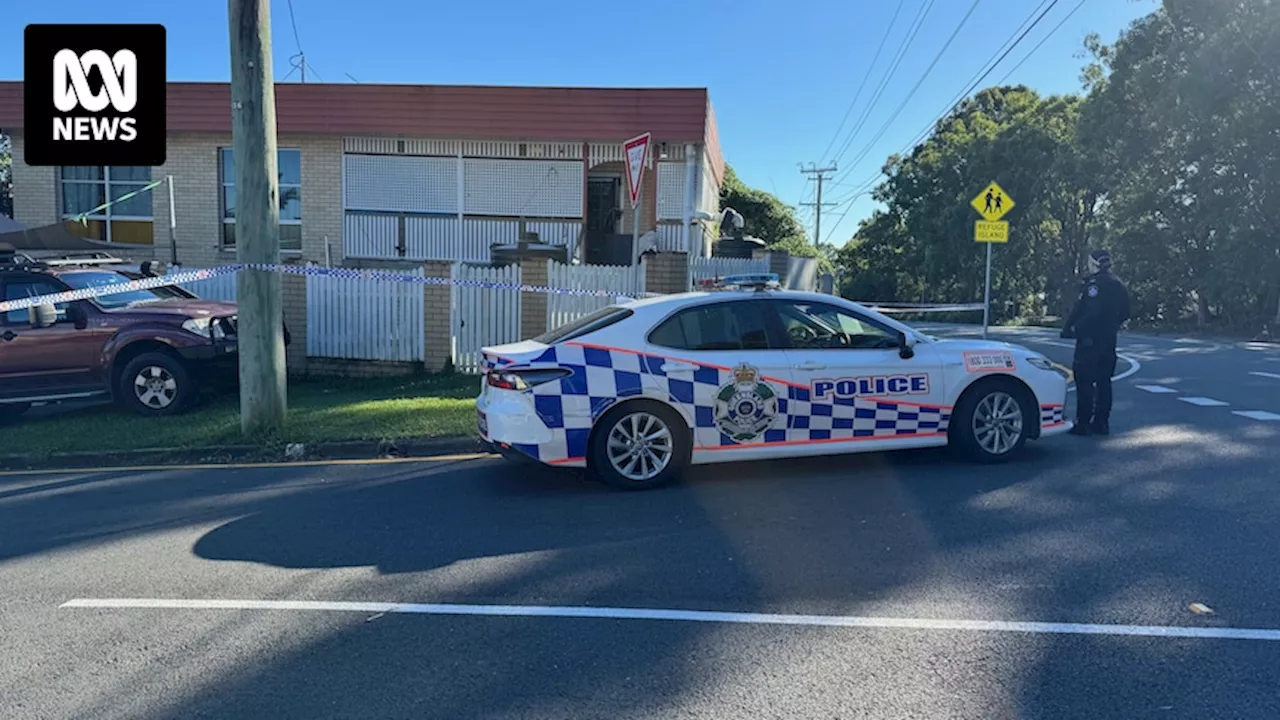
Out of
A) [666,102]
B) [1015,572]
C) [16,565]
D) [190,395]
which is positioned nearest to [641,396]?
[1015,572]

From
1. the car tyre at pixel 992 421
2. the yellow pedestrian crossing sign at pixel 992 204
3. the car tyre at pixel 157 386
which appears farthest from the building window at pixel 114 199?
the car tyre at pixel 992 421

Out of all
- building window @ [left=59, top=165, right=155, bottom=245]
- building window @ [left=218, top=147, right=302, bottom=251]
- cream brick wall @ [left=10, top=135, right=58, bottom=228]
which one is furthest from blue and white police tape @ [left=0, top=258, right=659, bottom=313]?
cream brick wall @ [left=10, top=135, right=58, bottom=228]

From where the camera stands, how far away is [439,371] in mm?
11867

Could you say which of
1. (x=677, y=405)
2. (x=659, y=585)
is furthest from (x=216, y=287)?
(x=659, y=585)

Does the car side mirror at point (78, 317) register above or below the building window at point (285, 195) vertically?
below

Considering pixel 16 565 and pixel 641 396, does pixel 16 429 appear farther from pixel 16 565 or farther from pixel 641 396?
pixel 641 396

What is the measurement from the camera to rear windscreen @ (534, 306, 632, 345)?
6516 millimetres

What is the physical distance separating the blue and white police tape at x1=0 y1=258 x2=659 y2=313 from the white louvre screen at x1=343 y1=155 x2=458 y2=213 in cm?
478

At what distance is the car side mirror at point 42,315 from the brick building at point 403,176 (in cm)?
731

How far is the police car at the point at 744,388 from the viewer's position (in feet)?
20.5

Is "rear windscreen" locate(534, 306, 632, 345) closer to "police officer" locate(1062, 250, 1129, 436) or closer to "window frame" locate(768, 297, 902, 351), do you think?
"window frame" locate(768, 297, 902, 351)

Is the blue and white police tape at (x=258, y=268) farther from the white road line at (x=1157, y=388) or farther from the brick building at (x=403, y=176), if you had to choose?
the white road line at (x=1157, y=388)

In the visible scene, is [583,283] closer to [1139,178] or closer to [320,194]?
[320,194]

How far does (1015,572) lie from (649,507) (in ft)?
7.64
